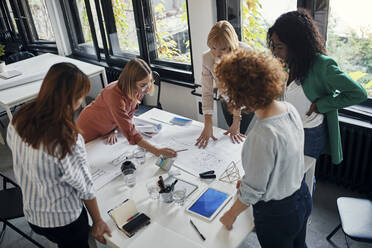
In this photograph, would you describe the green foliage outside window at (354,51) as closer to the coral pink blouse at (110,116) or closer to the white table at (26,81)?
the coral pink blouse at (110,116)

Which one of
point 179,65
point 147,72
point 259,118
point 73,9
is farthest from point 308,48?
point 73,9

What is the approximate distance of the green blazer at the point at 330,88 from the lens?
1.70m

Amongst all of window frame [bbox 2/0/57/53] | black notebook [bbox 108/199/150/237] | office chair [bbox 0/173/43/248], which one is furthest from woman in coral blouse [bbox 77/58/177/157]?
window frame [bbox 2/0/57/53]

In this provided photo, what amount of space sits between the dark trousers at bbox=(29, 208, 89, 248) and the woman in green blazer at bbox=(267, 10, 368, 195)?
1158 mm

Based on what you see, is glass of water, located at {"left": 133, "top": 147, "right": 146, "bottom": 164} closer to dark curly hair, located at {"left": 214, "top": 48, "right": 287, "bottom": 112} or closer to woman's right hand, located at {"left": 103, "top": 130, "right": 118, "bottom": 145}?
woman's right hand, located at {"left": 103, "top": 130, "right": 118, "bottom": 145}

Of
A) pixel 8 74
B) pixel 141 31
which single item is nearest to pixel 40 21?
pixel 8 74

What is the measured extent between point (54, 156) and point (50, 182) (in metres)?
0.13

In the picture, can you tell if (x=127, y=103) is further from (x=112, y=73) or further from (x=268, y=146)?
(x=112, y=73)

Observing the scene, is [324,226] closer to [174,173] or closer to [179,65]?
[174,173]

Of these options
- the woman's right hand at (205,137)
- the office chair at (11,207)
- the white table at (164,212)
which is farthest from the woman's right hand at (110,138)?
the office chair at (11,207)

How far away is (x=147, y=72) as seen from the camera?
201 centimetres

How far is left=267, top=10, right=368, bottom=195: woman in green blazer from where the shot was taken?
171 centimetres

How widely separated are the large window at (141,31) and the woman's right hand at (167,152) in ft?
5.19

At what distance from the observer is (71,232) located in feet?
4.76
